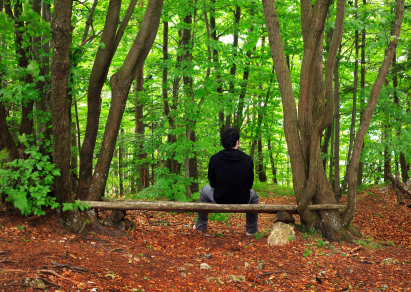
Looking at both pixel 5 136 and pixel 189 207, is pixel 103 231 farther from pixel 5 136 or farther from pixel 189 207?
pixel 5 136

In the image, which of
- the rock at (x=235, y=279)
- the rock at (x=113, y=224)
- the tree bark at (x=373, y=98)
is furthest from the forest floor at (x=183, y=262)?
the tree bark at (x=373, y=98)

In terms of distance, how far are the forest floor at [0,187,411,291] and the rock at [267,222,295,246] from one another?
0.12 m

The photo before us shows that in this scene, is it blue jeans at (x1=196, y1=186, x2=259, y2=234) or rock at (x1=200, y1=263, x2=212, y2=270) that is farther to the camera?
blue jeans at (x1=196, y1=186, x2=259, y2=234)

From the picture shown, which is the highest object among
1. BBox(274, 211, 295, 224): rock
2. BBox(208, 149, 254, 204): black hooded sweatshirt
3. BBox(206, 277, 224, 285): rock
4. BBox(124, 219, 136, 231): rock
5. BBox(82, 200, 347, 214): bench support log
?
BBox(208, 149, 254, 204): black hooded sweatshirt

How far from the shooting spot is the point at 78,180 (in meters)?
5.40

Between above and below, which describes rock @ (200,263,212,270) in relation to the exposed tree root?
below

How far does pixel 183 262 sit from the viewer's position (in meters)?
4.36

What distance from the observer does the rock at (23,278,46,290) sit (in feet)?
8.96

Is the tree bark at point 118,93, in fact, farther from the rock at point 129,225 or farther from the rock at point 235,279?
the rock at point 235,279

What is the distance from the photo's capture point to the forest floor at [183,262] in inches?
126

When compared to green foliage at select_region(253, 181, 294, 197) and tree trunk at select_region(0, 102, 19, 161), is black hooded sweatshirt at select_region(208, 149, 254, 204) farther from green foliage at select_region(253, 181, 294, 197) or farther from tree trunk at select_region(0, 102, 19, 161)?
green foliage at select_region(253, 181, 294, 197)

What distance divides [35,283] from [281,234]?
11.8ft

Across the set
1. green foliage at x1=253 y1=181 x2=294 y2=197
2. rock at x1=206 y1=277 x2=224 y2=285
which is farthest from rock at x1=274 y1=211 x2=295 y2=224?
green foliage at x1=253 y1=181 x2=294 y2=197

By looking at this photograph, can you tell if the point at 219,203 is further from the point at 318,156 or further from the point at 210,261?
the point at 318,156
